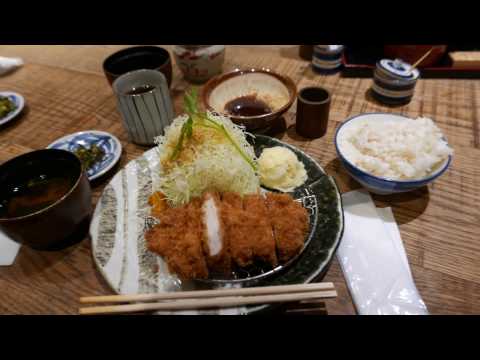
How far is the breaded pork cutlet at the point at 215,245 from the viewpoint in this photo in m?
1.58

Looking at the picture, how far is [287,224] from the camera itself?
1668 millimetres

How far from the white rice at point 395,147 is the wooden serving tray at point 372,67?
1.09 metres

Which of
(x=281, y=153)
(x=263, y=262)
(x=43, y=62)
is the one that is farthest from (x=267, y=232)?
(x=43, y=62)

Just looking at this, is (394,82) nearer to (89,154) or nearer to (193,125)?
(193,125)

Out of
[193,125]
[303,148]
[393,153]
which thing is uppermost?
[193,125]

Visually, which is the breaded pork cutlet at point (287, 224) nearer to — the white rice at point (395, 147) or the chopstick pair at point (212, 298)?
the chopstick pair at point (212, 298)

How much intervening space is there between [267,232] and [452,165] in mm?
1538

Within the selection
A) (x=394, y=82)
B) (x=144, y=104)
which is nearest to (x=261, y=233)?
(x=144, y=104)

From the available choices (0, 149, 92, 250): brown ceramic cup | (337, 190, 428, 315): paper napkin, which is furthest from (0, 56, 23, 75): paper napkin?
(337, 190, 428, 315): paper napkin

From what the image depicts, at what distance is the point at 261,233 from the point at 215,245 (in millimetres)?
243

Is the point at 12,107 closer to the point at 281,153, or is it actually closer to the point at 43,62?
the point at 43,62

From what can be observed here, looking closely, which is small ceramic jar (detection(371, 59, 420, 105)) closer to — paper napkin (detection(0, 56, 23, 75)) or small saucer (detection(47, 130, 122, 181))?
small saucer (detection(47, 130, 122, 181))

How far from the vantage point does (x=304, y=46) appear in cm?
343
